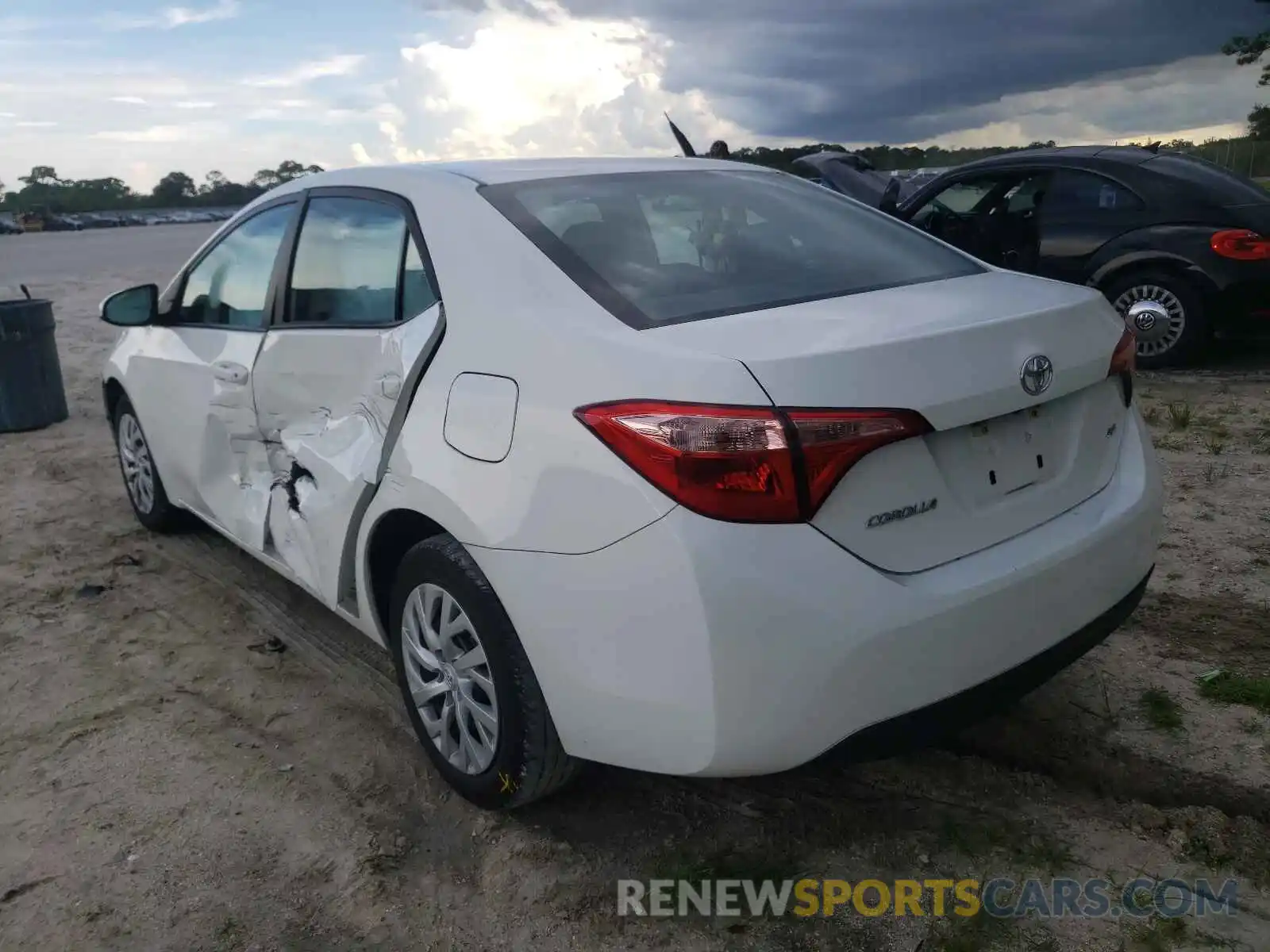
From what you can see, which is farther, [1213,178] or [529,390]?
[1213,178]

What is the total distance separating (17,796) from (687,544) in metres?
2.26

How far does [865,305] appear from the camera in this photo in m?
2.42

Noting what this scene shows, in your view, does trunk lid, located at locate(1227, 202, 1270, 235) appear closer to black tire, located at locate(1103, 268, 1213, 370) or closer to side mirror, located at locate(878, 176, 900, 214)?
black tire, located at locate(1103, 268, 1213, 370)

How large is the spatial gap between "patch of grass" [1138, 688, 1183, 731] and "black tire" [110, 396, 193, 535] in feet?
13.3

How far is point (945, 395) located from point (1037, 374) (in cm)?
Result: 31

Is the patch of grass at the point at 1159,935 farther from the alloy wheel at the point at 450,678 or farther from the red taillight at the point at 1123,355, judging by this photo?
the alloy wheel at the point at 450,678

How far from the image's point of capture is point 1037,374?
7.43 ft

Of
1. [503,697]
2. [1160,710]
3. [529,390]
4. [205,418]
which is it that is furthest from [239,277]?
[1160,710]

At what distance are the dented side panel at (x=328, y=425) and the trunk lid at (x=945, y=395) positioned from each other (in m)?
0.85

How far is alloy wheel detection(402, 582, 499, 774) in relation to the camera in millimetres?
2547

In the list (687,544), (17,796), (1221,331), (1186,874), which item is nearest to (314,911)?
(17,796)

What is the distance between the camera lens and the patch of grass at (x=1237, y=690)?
120 inches

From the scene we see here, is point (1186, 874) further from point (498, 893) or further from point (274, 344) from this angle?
point (274, 344)

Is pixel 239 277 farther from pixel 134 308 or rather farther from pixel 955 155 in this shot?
pixel 955 155
